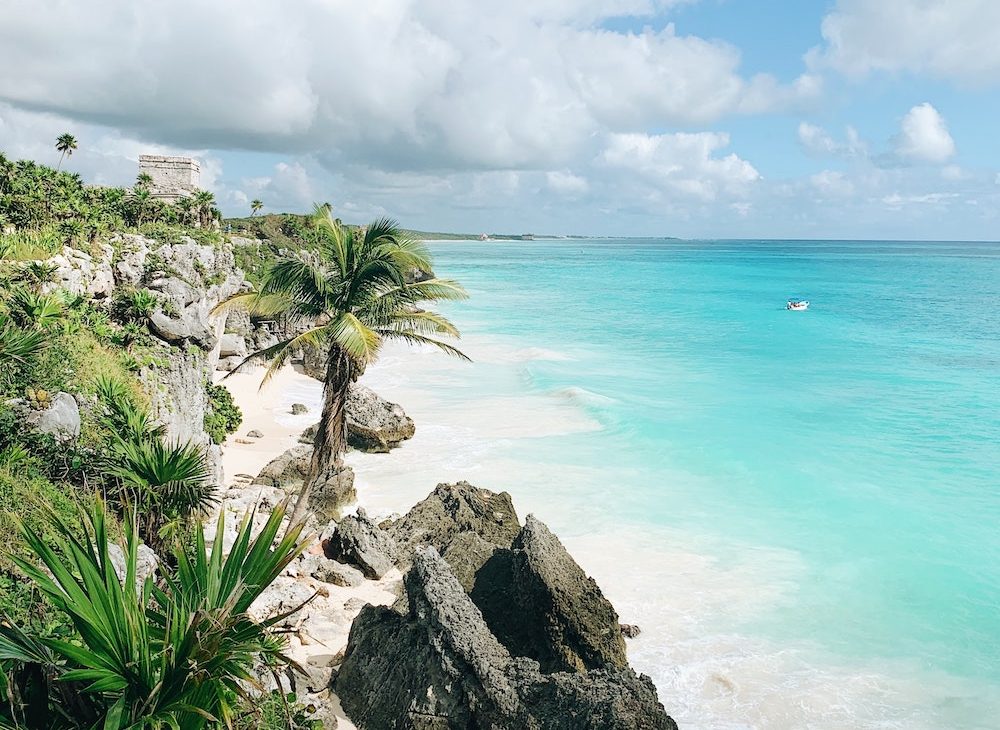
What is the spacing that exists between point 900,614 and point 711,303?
180 feet

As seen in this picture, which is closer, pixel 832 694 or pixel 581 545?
pixel 832 694

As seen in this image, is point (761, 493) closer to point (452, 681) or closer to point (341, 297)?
point (341, 297)

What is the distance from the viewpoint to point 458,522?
1232 cm

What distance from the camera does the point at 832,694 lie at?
9578mm

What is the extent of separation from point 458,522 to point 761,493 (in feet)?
28.7

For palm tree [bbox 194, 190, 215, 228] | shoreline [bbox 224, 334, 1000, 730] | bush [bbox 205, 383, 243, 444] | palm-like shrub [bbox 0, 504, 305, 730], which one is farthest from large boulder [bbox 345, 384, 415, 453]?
palm tree [bbox 194, 190, 215, 228]

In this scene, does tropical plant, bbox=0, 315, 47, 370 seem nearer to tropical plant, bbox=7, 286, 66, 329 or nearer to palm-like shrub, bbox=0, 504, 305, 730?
tropical plant, bbox=7, 286, 66, 329

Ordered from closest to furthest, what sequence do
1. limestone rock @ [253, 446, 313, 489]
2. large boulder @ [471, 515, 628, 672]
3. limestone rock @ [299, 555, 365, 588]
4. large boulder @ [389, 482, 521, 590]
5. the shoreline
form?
large boulder @ [471, 515, 628, 672], the shoreline, limestone rock @ [299, 555, 365, 588], large boulder @ [389, 482, 521, 590], limestone rock @ [253, 446, 313, 489]

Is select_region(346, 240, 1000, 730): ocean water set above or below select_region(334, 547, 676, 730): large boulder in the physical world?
below

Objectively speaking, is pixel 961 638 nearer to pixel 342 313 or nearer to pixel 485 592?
pixel 485 592

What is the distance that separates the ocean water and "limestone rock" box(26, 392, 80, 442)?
677cm

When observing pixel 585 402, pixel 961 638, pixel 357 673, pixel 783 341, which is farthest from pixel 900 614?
pixel 783 341

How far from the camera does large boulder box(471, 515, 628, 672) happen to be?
8.56m

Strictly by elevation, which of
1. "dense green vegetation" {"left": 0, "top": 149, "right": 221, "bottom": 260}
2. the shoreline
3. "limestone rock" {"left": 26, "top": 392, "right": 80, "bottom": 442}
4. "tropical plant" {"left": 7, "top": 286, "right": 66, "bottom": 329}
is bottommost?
the shoreline
